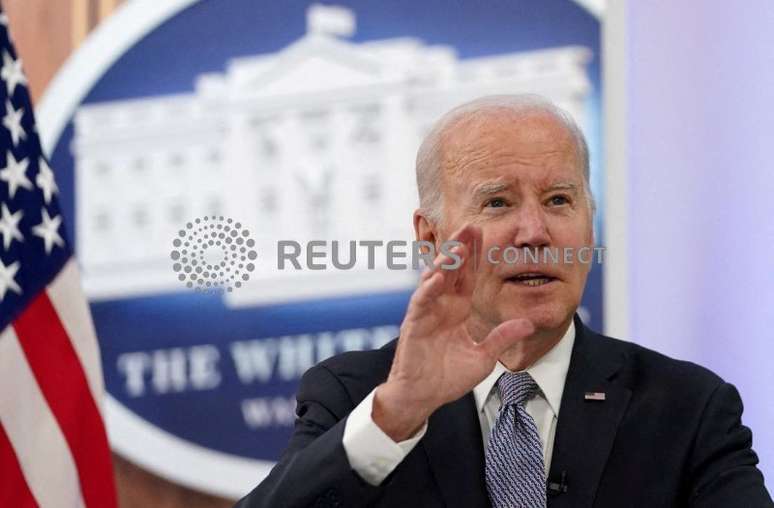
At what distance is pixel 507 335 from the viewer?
1747mm

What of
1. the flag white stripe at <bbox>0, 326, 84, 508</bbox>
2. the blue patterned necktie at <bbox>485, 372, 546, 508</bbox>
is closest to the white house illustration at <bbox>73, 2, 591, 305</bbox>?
the flag white stripe at <bbox>0, 326, 84, 508</bbox>

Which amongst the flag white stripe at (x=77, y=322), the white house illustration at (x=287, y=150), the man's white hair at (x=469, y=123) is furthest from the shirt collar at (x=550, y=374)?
the flag white stripe at (x=77, y=322)

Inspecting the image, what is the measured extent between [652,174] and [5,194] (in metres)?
1.86

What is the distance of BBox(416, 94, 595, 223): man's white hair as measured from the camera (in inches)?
85.8

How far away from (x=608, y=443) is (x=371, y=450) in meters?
0.51

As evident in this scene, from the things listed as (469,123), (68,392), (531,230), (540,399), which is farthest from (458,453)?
(68,392)

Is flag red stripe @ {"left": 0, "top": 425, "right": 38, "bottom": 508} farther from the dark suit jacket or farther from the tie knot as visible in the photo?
the tie knot

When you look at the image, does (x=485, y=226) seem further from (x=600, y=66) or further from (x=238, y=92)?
(x=238, y=92)

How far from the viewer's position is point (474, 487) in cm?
197

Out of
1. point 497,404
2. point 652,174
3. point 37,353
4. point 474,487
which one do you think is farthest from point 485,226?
point 37,353

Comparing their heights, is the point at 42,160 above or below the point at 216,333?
above

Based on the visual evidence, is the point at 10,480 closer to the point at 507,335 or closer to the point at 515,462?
the point at 515,462

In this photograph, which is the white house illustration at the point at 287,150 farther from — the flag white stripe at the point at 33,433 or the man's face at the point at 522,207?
the man's face at the point at 522,207

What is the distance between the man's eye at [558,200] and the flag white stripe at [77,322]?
1.58 metres
